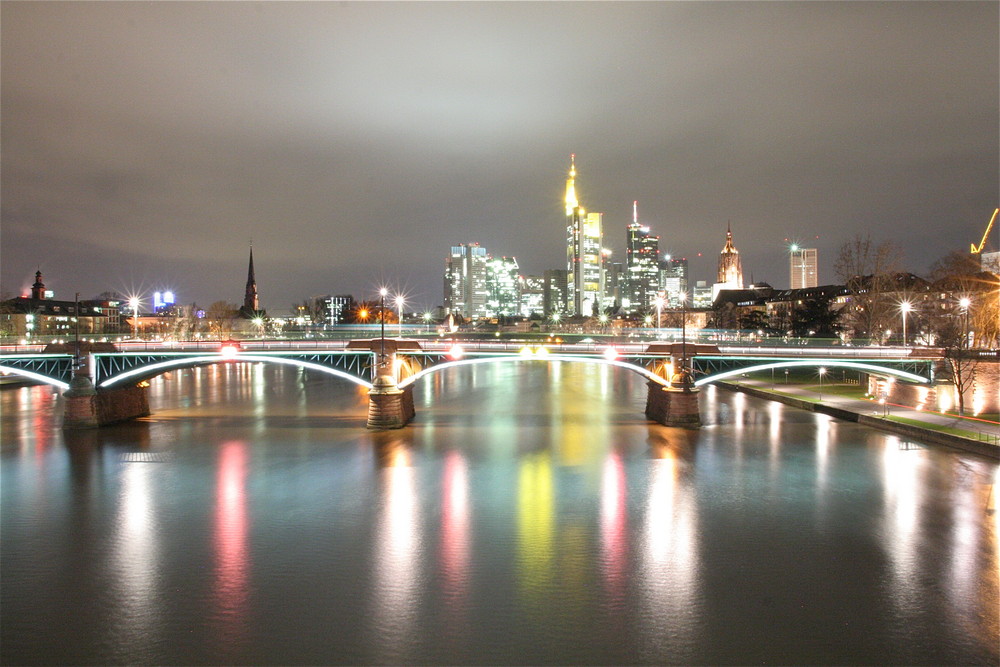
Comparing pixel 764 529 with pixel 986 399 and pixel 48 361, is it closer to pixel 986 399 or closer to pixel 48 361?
pixel 986 399

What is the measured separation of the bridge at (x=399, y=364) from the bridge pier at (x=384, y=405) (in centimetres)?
6

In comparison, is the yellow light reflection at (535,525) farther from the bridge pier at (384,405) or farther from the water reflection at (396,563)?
the bridge pier at (384,405)

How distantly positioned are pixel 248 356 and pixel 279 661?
30027mm

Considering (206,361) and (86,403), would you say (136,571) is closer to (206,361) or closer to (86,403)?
(206,361)

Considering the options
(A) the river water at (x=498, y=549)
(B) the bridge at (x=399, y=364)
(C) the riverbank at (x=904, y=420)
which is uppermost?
(B) the bridge at (x=399, y=364)

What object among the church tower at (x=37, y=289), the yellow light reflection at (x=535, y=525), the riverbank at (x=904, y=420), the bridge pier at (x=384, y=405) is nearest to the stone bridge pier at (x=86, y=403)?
the bridge pier at (x=384, y=405)

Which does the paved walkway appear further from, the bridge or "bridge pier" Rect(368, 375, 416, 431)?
"bridge pier" Rect(368, 375, 416, 431)

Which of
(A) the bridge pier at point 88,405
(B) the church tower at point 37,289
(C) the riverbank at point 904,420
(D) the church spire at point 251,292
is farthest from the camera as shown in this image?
(D) the church spire at point 251,292

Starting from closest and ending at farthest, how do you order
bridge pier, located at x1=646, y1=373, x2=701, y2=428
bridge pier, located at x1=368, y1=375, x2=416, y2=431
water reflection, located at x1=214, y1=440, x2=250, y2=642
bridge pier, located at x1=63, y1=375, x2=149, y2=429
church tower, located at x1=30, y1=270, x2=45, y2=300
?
1. water reflection, located at x1=214, y1=440, x2=250, y2=642
2. bridge pier, located at x1=368, y1=375, x2=416, y2=431
3. bridge pier, located at x1=646, y1=373, x2=701, y2=428
4. bridge pier, located at x1=63, y1=375, x2=149, y2=429
5. church tower, located at x1=30, y1=270, x2=45, y2=300

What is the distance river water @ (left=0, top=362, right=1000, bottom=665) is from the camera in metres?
14.0

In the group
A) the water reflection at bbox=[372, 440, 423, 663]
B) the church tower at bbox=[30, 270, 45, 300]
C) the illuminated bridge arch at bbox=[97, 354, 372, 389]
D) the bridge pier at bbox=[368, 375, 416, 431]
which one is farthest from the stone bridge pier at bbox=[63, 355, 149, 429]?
the church tower at bbox=[30, 270, 45, 300]

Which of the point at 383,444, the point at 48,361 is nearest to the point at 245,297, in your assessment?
the point at 48,361

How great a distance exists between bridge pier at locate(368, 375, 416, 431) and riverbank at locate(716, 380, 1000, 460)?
27.9m

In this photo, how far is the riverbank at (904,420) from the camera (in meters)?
30.2
